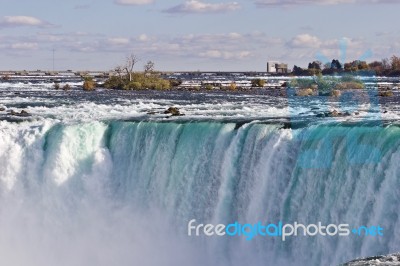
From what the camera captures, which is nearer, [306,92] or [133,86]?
[306,92]

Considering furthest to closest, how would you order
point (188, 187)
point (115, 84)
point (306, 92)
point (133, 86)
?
point (115, 84) < point (133, 86) < point (306, 92) < point (188, 187)

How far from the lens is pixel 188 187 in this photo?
2761cm

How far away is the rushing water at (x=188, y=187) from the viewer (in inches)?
899

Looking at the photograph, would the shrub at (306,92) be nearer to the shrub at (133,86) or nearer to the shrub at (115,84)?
the shrub at (133,86)

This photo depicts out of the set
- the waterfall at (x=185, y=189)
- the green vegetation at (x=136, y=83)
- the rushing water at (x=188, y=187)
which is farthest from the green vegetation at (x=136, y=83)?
the waterfall at (x=185, y=189)

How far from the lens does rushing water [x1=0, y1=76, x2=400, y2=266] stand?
22.8 m

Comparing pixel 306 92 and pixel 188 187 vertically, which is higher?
pixel 306 92

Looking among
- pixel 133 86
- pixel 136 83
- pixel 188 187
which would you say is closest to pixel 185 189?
pixel 188 187

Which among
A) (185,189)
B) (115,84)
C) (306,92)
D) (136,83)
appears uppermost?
(136,83)

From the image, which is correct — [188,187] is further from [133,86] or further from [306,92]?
[133,86]

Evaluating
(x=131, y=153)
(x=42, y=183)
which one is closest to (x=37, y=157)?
(x=42, y=183)

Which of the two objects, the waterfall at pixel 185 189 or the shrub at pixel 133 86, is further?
the shrub at pixel 133 86

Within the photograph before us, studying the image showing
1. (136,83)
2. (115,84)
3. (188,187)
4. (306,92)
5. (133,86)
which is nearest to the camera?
(188,187)

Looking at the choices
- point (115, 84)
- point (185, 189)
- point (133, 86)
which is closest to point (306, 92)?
point (133, 86)
